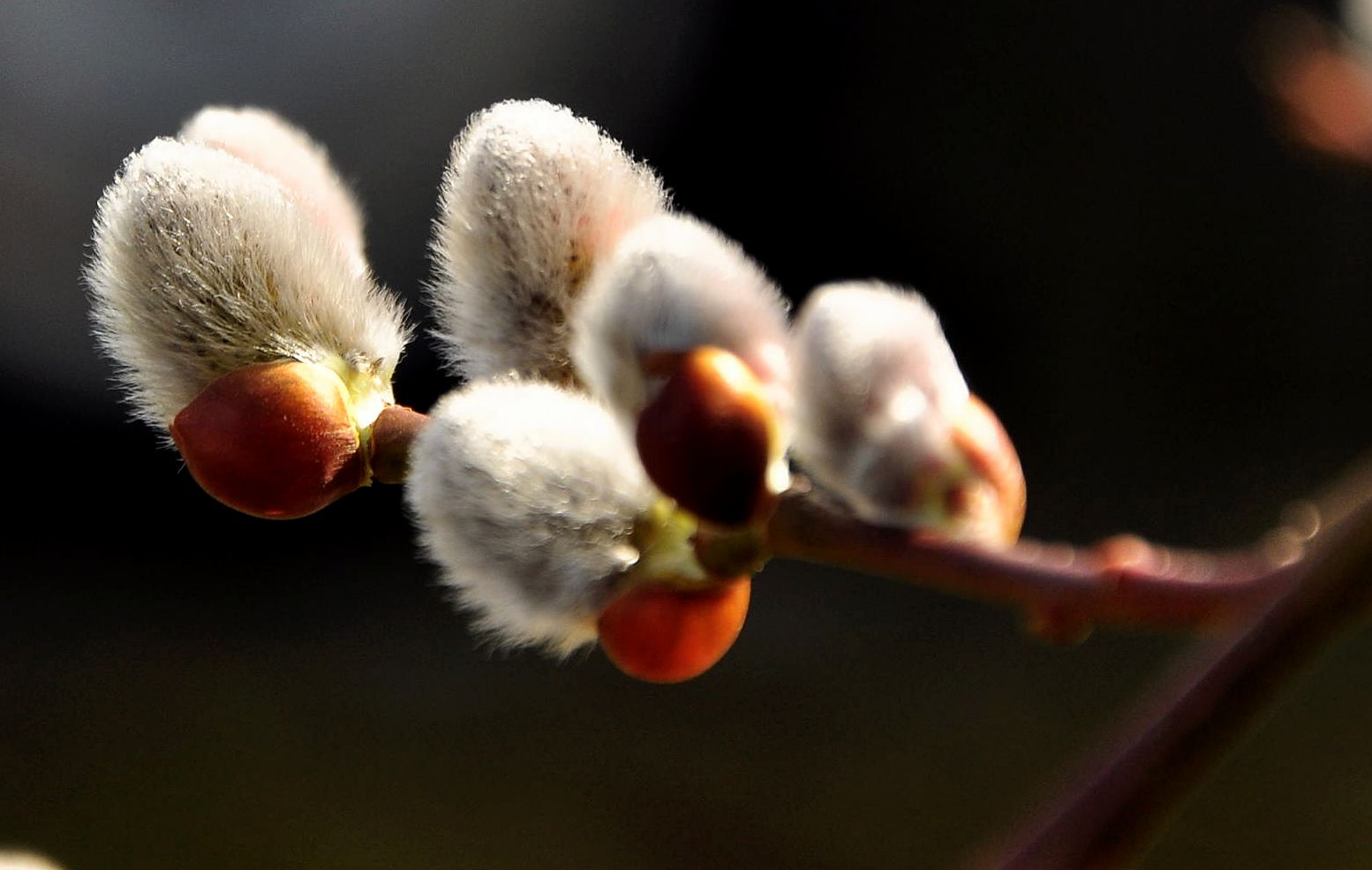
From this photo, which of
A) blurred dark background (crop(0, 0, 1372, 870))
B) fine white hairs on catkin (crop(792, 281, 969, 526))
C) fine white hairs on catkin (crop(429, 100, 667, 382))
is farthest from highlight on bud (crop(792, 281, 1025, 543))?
blurred dark background (crop(0, 0, 1372, 870))

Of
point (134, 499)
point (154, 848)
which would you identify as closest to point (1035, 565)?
point (154, 848)

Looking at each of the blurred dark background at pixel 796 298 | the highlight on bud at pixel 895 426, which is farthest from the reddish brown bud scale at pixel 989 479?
the blurred dark background at pixel 796 298

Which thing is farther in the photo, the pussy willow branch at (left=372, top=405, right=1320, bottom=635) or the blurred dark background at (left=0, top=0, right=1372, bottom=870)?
the blurred dark background at (left=0, top=0, right=1372, bottom=870)

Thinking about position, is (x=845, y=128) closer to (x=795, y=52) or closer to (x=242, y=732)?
(x=795, y=52)

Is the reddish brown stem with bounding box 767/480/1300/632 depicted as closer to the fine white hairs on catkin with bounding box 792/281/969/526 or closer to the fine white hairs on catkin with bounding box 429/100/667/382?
the fine white hairs on catkin with bounding box 792/281/969/526

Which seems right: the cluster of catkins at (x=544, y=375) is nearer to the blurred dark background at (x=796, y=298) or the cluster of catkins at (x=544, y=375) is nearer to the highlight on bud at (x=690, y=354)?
the highlight on bud at (x=690, y=354)

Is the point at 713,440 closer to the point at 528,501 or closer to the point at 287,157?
the point at 528,501
